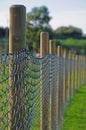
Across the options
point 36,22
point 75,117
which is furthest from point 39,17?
point 75,117

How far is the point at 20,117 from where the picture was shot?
3.64m

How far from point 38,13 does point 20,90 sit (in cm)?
7634

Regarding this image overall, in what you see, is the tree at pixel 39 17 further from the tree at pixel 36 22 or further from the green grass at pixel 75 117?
the green grass at pixel 75 117

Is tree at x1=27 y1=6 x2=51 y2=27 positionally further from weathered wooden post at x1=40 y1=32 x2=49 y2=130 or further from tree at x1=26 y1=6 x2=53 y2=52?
weathered wooden post at x1=40 y1=32 x2=49 y2=130

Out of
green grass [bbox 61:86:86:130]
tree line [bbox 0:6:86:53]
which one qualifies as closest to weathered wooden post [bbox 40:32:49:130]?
green grass [bbox 61:86:86:130]

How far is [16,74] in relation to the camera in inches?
138

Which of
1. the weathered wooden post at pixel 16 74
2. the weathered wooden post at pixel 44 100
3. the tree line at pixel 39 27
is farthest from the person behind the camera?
the tree line at pixel 39 27

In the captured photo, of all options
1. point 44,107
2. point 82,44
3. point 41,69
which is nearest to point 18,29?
point 41,69

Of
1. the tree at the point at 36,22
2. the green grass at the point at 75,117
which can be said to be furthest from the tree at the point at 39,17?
the green grass at the point at 75,117

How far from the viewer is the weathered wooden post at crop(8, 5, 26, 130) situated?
346 centimetres

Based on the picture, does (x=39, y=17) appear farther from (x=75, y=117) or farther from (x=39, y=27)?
(x=75, y=117)

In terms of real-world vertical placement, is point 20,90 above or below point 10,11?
below

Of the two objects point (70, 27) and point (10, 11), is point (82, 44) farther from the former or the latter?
point (10, 11)

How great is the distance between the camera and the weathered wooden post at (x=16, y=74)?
136 inches
